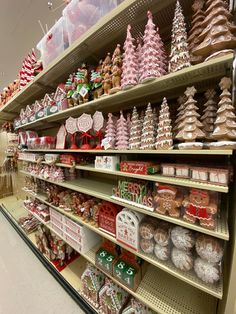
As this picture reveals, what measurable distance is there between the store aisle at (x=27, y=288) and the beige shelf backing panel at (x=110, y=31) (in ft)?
6.98

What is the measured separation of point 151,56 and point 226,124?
1.55 ft

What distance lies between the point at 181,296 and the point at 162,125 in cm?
109

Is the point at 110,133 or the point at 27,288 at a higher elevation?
the point at 110,133

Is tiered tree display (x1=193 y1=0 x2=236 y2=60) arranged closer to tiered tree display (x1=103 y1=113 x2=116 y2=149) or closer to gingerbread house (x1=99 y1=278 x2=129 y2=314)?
tiered tree display (x1=103 y1=113 x2=116 y2=149)

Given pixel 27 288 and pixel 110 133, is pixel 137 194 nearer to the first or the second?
pixel 110 133

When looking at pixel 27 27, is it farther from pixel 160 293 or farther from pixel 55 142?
pixel 160 293

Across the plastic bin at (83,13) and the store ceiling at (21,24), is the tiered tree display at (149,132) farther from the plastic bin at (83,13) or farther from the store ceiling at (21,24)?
the store ceiling at (21,24)

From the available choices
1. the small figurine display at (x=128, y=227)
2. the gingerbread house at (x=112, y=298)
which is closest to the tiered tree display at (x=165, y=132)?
the small figurine display at (x=128, y=227)

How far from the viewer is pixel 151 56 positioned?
75cm

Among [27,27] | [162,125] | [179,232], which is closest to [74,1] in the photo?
[162,125]

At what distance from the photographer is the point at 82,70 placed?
1.17 metres

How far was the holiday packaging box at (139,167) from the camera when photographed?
0.85 meters

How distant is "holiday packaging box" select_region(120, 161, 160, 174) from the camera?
0.85 metres

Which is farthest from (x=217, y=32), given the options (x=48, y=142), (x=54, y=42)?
(x=48, y=142)
